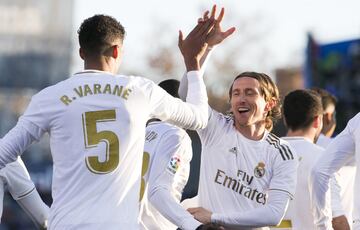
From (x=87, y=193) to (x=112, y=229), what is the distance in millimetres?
255

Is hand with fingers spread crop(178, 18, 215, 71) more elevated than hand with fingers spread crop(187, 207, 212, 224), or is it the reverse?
hand with fingers spread crop(178, 18, 215, 71)

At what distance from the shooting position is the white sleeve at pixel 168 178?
26.0 feet

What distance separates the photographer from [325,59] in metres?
23.0

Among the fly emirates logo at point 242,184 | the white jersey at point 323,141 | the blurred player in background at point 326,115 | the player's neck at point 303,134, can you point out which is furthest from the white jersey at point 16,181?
the white jersey at point 323,141

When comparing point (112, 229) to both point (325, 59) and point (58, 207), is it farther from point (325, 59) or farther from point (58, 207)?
point (325, 59)

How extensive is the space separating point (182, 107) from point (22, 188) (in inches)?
77.1

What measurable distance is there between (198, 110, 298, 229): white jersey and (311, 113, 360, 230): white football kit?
0.40m

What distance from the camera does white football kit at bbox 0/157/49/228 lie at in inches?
333

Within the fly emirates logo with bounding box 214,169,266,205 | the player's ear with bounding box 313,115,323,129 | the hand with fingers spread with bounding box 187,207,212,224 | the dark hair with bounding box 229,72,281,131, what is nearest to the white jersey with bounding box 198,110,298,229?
the fly emirates logo with bounding box 214,169,266,205

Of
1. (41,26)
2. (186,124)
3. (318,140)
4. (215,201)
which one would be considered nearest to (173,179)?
(215,201)

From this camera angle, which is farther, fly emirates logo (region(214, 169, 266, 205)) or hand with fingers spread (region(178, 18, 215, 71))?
fly emirates logo (region(214, 169, 266, 205))

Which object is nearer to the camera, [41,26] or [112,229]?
[112,229]

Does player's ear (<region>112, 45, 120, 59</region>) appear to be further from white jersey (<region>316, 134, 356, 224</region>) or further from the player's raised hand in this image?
white jersey (<region>316, 134, 356, 224</region>)

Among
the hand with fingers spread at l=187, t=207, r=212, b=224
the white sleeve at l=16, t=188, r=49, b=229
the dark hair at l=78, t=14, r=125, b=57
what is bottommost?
the white sleeve at l=16, t=188, r=49, b=229
